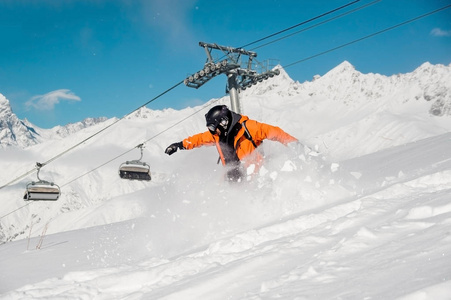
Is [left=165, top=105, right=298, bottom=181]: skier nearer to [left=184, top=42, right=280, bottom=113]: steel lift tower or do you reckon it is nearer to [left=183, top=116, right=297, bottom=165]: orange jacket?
[left=183, top=116, right=297, bottom=165]: orange jacket

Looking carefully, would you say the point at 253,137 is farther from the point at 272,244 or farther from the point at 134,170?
the point at 134,170

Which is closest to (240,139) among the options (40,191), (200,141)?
(200,141)

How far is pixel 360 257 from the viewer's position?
227cm

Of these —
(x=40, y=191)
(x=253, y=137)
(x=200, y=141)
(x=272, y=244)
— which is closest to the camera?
(x=272, y=244)

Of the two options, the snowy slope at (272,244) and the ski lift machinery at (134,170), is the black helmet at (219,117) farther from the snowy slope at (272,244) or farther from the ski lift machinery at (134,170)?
the ski lift machinery at (134,170)

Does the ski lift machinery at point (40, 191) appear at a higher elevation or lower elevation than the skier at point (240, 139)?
higher

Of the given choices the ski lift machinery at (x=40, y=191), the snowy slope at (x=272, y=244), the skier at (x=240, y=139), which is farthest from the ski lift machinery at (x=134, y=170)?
the skier at (x=240, y=139)

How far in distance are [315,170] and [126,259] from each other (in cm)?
316

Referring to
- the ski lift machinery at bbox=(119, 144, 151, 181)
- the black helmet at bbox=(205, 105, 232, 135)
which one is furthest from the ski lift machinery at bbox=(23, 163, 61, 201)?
the black helmet at bbox=(205, 105, 232, 135)

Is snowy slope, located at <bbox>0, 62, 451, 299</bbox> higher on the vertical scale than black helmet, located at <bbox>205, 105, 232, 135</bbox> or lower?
lower

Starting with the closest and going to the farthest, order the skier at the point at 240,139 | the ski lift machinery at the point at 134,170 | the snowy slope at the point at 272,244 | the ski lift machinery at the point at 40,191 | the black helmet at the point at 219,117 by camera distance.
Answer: the snowy slope at the point at 272,244, the black helmet at the point at 219,117, the skier at the point at 240,139, the ski lift machinery at the point at 134,170, the ski lift machinery at the point at 40,191

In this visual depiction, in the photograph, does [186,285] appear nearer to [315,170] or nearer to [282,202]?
[282,202]

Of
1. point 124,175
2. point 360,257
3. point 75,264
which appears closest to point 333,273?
point 360,257

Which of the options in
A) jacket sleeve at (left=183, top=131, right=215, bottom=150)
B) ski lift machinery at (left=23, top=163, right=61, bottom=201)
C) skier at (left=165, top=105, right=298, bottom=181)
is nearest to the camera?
skier at (left=165, top=105, right=298, bottom=181)
